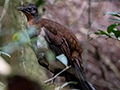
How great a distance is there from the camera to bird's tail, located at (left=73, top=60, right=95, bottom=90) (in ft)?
10.9

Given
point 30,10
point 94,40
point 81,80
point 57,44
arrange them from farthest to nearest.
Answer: point 94,40 → point 30,10 → point 57,44 → point 81,80

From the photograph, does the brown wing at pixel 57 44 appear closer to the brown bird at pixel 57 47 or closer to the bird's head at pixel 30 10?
the brown bird at pixel 57 47

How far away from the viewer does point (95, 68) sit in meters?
8.11

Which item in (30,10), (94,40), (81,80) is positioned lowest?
(94,40)

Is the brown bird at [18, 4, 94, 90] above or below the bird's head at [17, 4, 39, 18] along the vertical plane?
below

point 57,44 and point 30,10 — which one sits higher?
point 30,10

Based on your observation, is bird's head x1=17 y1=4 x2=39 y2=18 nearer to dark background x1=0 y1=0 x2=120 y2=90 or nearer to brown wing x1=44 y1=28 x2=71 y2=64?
brown wing x1=44 y1=28 x2=71 y2=64

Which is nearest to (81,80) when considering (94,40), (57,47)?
(57,47)

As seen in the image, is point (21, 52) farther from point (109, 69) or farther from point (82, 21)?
point (82, 21)

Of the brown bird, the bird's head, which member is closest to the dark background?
the bird's head

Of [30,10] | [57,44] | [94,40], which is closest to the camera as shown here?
[57,44]

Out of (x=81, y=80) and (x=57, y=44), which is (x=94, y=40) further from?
(x=81, y=80)

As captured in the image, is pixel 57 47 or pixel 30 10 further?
pixel 30 10

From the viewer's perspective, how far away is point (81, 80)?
3.41 m
